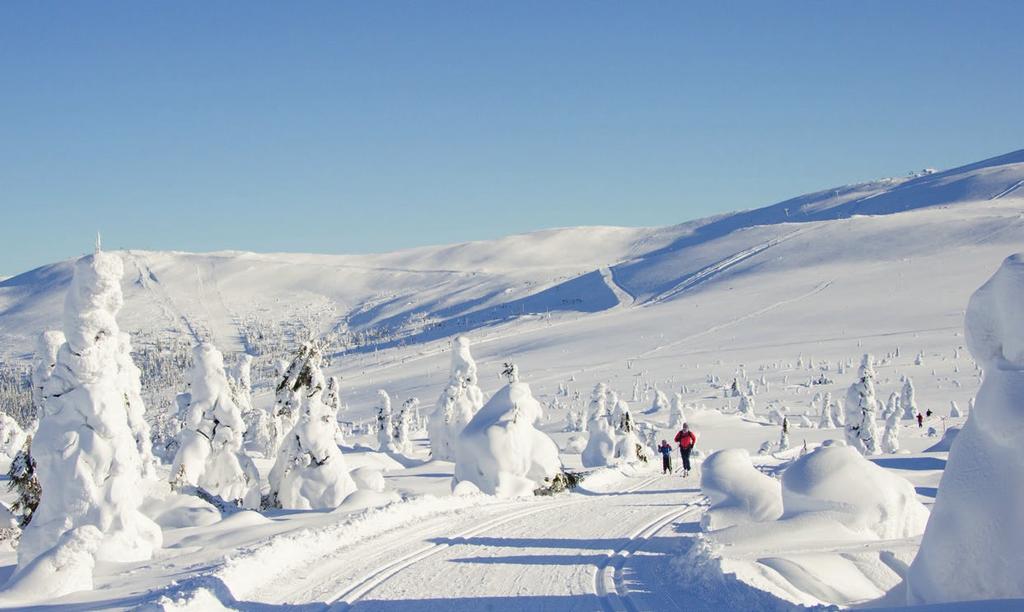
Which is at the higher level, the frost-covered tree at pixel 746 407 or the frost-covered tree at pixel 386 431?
the frost-covered tree at pixel 386 431

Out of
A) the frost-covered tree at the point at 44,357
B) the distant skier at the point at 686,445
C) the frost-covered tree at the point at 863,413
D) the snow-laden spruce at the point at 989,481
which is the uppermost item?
the frost-covered tree at the point at 44,357

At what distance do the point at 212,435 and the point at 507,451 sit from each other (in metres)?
10.9

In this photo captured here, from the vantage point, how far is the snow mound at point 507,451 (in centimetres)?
2186

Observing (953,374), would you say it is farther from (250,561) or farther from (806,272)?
(806,272)

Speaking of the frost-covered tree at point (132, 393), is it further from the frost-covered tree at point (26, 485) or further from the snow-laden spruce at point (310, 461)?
the snow-laden spruce at point (310, 461)

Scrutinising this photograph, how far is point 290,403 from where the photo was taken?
2711 cm

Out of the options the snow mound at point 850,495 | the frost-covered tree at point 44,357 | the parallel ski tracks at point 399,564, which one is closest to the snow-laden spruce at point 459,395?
the frost-covered tree at point 44,357

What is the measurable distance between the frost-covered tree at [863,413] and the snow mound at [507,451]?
28177mm

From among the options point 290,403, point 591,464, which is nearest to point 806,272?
point 591,464

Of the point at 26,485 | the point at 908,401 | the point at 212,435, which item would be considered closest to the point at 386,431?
the point at 212,435

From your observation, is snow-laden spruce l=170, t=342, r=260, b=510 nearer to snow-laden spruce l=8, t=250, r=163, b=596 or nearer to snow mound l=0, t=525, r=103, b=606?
snow-laden spruce l=8, t=250, r=163, b=596

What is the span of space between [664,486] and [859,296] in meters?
141

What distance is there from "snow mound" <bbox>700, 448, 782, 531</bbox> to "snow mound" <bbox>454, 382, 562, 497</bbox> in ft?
23.6

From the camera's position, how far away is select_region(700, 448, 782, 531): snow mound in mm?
13969
